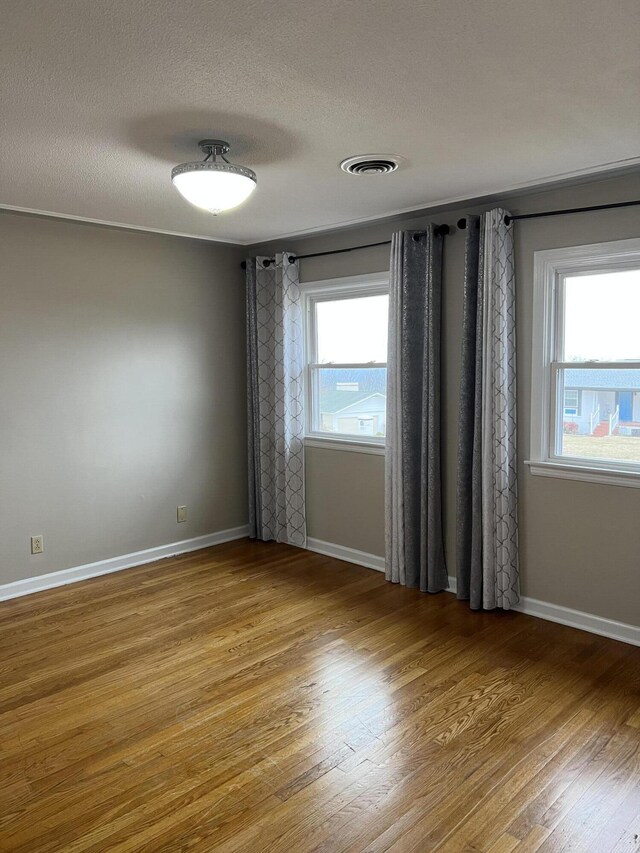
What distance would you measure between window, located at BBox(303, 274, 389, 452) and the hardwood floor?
134 centimetres

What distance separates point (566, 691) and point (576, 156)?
2463 mm

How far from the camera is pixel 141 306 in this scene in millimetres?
4805

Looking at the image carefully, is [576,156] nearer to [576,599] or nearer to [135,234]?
[576,599]

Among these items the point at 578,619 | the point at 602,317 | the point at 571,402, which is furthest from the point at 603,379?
the point at 578,619

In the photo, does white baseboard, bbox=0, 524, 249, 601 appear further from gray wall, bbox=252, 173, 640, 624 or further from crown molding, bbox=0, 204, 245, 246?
crown molding, bbox=0, 204, 245, 246

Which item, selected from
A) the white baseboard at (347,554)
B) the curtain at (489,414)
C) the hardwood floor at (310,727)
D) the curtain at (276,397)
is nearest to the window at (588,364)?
the curtain at (489,414)

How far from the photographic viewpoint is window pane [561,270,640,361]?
343 centimetres

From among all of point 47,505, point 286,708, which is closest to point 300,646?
point 286,708

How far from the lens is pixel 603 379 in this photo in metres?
3.55

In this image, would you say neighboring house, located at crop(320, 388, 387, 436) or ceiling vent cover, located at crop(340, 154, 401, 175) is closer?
ceiling vent cover, located at crop(340, 154, 401, 175)

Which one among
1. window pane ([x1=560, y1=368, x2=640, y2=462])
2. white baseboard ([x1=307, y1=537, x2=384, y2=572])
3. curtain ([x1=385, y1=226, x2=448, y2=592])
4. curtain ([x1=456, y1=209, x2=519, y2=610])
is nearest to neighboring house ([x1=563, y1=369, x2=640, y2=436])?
window pane ([x1=560, y1=368, x2=640, y2=462])

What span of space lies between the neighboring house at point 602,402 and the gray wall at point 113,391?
9.21 ft

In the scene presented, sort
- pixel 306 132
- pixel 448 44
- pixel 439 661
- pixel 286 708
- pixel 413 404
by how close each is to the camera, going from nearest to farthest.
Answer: pixel 448 44, pixel 306 132, pixel 286 708, pixel 439 661, pixel 413 404

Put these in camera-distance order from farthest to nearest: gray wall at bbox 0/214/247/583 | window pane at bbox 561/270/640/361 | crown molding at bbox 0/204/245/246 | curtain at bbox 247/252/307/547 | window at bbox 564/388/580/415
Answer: curtain at bbox 247/252/307/547 → gray wall at bbox 0/214/247/583 → crown molding at bbox 0/204/245/246 → window at bbox 564/388/580/415 → window pane at bbox 561/270/640/361
